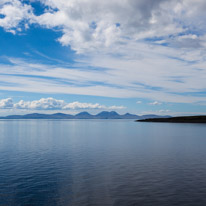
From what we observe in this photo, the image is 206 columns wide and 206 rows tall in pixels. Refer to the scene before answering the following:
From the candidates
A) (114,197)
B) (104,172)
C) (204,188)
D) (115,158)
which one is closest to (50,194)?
(114,197)

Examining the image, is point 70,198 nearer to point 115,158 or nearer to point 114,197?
point 114,197

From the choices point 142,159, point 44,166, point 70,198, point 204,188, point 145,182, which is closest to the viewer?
point 70,198

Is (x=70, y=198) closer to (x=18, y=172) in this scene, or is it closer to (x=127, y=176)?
(x=127, y=176)

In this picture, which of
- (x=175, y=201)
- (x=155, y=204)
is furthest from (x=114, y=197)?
(x=175, y=201)

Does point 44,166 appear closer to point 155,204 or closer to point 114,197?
point 114,197

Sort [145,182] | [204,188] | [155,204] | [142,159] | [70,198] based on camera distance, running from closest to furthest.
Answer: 1. [155,204]
2. [70,198]
3. [204,188]
4. [145,182]
5. [142,159]

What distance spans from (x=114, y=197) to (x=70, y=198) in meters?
4.70

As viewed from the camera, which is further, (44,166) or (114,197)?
(44,166)

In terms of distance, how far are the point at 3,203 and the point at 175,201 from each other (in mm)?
17476

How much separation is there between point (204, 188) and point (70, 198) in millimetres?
15980

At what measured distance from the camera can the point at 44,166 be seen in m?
35.9

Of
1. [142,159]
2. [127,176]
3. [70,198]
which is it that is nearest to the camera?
[70,198]

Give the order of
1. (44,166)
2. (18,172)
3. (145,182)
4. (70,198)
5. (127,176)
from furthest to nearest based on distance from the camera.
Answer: (44,166) → (18,172) → (127,176) → (145,182) → (70,198)

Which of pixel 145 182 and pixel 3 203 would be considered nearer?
pixel 3 203
